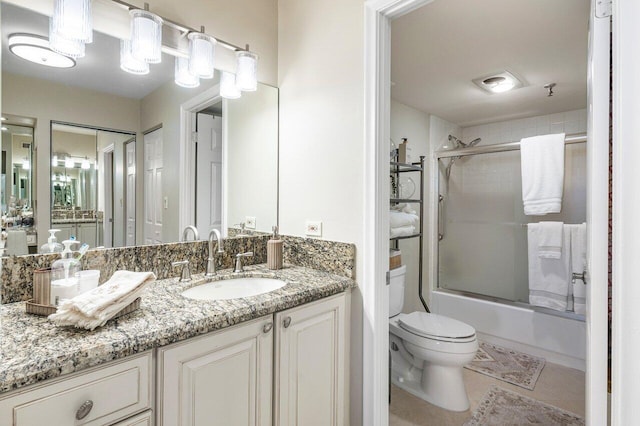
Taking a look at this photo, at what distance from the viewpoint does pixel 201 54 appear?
1491 mm

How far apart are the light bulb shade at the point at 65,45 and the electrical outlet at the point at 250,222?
3.31 feet

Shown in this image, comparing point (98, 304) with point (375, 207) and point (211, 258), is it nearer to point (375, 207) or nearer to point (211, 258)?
point (211, 258)

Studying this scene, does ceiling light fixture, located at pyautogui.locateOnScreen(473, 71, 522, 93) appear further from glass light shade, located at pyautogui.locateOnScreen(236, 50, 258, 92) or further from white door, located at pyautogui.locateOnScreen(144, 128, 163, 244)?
white door, located at pyautogui.locateOnScreen(144, 128, 163, 244)

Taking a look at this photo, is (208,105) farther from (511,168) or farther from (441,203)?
(511,168)

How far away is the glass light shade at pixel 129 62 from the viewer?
132 centimetres

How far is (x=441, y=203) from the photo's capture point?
11.2ft

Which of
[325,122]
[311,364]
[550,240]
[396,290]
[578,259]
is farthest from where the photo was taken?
[550,240]

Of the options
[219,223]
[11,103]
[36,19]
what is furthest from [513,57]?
[11,103]

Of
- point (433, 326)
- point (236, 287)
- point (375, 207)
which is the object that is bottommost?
point (433, 326)

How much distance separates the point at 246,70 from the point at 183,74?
0.32m

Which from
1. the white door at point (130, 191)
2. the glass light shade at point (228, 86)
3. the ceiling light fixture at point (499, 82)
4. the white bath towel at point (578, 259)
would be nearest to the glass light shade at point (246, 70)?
the glass light shade at point (228, 86)

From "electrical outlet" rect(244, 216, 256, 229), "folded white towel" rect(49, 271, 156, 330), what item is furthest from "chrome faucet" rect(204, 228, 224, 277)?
"folded white towel" rect(49, 271, 156, 330)

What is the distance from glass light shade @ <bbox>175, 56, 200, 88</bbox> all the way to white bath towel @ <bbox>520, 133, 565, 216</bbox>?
2.71 meters

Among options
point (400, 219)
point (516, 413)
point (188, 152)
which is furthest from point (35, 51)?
point (516, 413)
